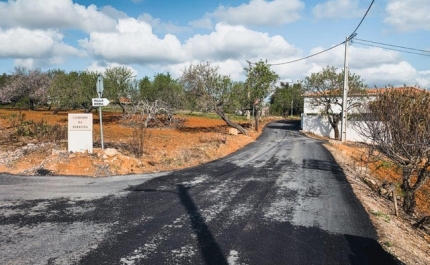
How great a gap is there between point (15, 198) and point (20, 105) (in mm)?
52116

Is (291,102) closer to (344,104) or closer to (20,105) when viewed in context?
(344,104)

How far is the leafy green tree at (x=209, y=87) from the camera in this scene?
27.0 m

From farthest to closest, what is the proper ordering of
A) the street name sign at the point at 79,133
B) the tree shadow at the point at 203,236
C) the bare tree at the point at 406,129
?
1. the street name sign at the point at 79,133
2. the bare tree at the point at 406,129
3. the tree shadow at the point at 203,236

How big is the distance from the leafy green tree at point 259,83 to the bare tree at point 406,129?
61.1ft

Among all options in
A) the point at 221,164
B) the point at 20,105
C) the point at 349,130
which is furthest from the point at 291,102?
the point at 221,164

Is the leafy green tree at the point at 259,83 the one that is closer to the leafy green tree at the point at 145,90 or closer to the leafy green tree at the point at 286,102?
the leafy green tree at the point at 145,90

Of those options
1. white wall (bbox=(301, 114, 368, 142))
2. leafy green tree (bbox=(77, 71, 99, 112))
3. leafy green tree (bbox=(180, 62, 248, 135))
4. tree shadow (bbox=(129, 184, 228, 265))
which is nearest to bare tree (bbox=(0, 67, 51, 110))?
leafy green tree (bbox=(77, 71, 99, 112))

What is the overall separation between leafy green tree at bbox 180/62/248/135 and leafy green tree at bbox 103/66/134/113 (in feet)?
29.4

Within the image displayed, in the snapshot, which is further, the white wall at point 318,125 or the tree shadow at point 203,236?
the white wall at point 318,125

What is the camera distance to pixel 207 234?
18.1 ft

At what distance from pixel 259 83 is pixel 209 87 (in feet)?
18.1

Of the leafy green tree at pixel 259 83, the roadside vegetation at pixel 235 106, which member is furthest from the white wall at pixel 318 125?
the leafy green tree at pixel 259 83

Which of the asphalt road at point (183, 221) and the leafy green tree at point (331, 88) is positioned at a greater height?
the leafy green tree at point (331, 88)

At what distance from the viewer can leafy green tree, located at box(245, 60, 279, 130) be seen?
1156 inches
